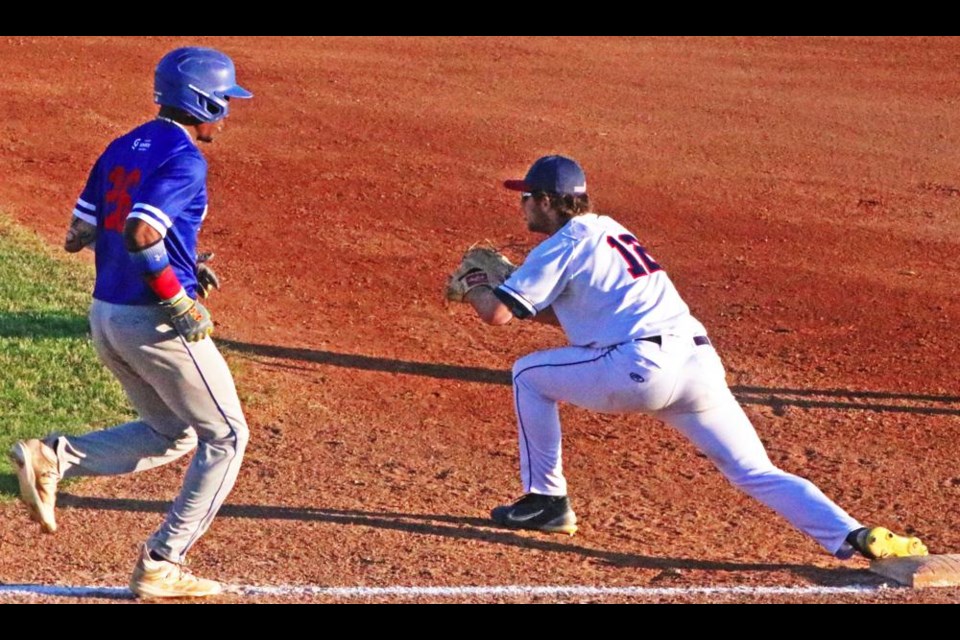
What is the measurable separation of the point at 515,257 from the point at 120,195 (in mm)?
6508

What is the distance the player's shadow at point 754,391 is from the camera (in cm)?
888

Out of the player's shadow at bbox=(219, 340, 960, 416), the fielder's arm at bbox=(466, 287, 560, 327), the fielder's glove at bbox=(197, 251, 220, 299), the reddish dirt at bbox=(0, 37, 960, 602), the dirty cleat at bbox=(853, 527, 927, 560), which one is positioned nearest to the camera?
the fielder's glove at bbox=(197, 251, 220, 299)

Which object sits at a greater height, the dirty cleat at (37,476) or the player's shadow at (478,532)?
the dirty cleat at (37,476)

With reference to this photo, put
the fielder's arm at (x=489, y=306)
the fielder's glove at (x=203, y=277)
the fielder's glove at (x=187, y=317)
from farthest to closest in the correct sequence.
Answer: the fielder's arm at (x=489, y=306)
the fielder's glove at (x=203, y=277)
the fielder's glove at (x=187, y=317)

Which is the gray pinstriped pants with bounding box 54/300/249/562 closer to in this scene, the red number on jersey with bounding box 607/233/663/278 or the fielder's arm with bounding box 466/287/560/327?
the fielder's arm with bounding box 466/287/560/327

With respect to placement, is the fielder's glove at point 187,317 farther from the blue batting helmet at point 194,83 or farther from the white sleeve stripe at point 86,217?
the blue batting helmet at point 194,83

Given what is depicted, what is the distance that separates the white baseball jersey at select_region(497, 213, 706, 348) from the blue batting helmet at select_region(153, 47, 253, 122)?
1.47 meters

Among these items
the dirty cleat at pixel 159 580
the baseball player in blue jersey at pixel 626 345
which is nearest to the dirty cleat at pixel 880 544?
the baseball player in blue jersey at pixel 626 345

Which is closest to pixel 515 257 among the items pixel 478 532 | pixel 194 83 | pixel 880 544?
pixel 478 532

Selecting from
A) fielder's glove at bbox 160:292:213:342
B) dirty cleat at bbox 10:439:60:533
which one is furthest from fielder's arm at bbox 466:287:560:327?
dirty cleat at bbox 10:439:60:533

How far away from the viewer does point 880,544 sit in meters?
6.00

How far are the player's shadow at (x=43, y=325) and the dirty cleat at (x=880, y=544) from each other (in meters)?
5.22

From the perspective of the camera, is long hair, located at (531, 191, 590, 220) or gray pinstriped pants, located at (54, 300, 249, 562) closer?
gray pinstriped pants, located at (54, 300, 249, 562)

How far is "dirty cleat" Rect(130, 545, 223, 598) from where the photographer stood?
5379mm
